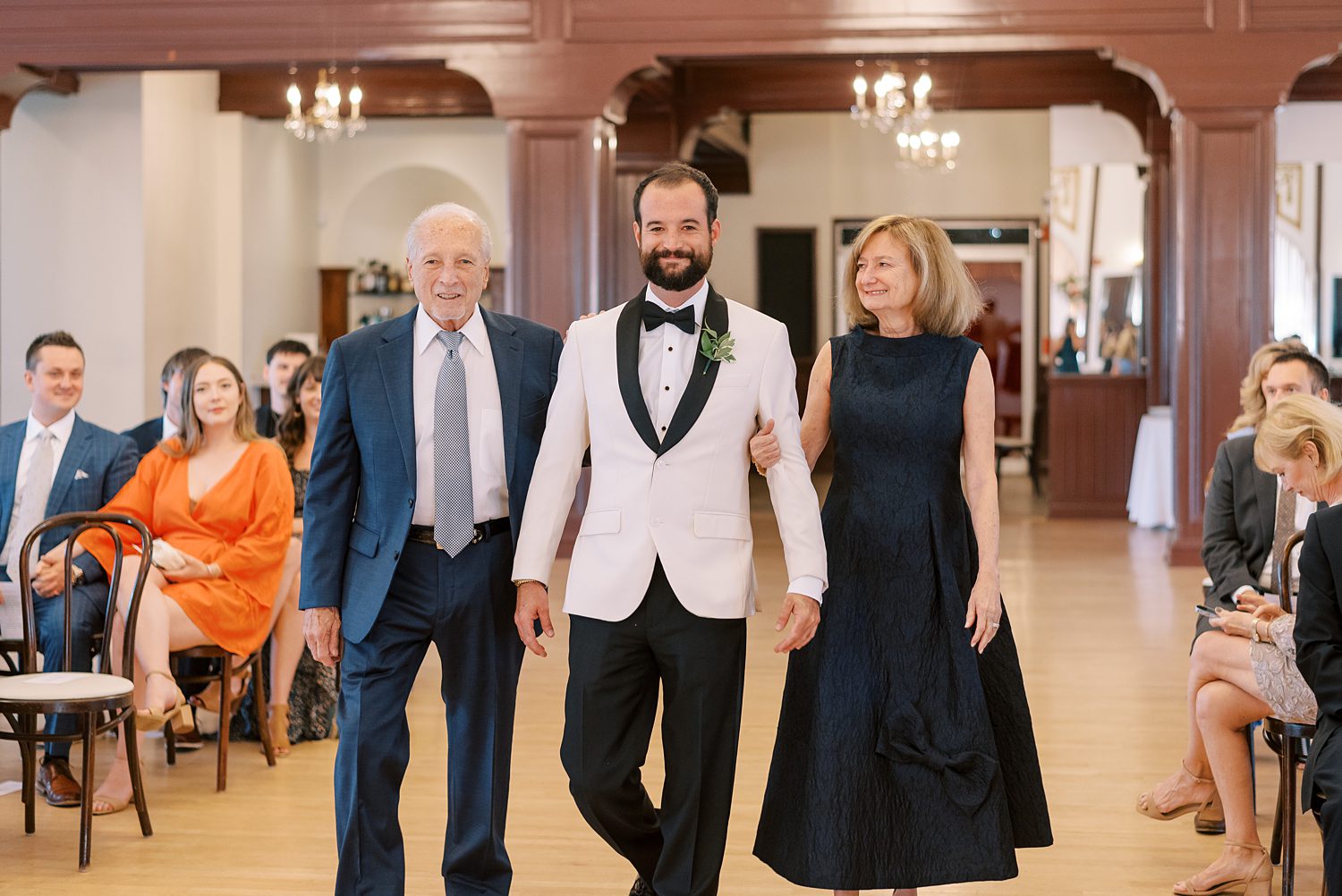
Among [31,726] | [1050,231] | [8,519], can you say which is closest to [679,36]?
[1050,231]

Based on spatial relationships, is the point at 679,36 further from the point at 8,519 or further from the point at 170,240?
the point at 8,519

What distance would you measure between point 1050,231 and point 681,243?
1013 centimetres

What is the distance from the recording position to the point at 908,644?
294 cm

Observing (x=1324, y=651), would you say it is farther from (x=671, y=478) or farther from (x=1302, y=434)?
(x=671, y=478)

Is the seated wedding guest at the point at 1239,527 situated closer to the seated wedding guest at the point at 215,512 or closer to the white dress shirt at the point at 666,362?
the white dress shirt at the point at 666,362

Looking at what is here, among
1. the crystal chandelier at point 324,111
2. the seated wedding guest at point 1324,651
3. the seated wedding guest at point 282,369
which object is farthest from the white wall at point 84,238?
the seated wedding guest at point 1324,651

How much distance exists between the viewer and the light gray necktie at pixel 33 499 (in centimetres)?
471

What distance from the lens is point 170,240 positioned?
11.4 meters

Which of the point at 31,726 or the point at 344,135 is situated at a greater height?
the point at 344,135

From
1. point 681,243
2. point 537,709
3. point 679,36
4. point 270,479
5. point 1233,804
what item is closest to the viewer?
point 681,243

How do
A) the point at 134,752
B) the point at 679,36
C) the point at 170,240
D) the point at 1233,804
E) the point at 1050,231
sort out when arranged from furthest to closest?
the point at 1050,231, the point at 170,240, the point at 679,36, the point at 134,752, the point at 1233,804

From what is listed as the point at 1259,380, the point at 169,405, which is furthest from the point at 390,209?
the point at 1259,380

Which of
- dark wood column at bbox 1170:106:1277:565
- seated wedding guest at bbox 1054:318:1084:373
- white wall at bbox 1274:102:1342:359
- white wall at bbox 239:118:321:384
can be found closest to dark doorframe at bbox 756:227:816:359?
seated wedding guest at bbox 1054:318:1084:373

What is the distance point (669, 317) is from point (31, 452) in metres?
2.90
